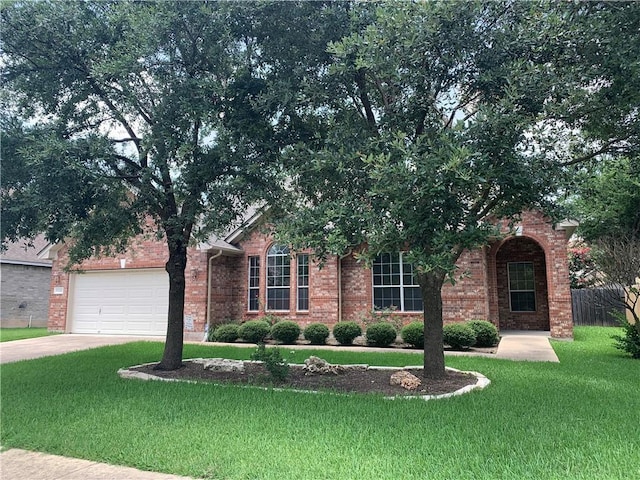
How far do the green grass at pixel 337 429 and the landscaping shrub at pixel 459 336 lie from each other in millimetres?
3981

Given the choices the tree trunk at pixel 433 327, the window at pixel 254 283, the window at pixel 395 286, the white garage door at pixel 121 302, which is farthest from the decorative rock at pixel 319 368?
the white garage door at pixel 121 302

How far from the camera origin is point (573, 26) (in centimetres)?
621

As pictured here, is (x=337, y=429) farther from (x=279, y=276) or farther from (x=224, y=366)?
(x=279, y=276)

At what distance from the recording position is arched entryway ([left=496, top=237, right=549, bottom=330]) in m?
18.1

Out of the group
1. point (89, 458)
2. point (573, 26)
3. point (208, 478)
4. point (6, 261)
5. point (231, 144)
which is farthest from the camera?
point (6, 261)

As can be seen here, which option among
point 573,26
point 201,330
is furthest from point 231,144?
point 201,330

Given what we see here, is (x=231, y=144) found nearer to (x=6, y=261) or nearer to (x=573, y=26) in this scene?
(x=573, y=26)

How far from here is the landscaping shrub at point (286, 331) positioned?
14898 mm

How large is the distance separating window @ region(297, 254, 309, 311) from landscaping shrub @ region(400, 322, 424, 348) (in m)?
4.16

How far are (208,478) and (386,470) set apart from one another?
1604mm

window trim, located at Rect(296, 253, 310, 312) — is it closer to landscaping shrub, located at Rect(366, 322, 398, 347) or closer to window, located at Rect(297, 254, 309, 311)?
window, located at Rect(297, 254, 309, 311)

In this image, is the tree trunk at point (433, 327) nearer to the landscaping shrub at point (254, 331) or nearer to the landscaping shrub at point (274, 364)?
the landscaping shrub at point (274, 364)

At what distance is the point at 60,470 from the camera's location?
4.38 meters

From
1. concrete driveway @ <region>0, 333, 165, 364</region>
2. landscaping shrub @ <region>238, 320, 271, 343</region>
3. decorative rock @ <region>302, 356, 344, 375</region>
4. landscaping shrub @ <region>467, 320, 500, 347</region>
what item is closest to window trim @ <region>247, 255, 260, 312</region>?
landscaping shrub @ <region>238, 320, 271, 343</region>
